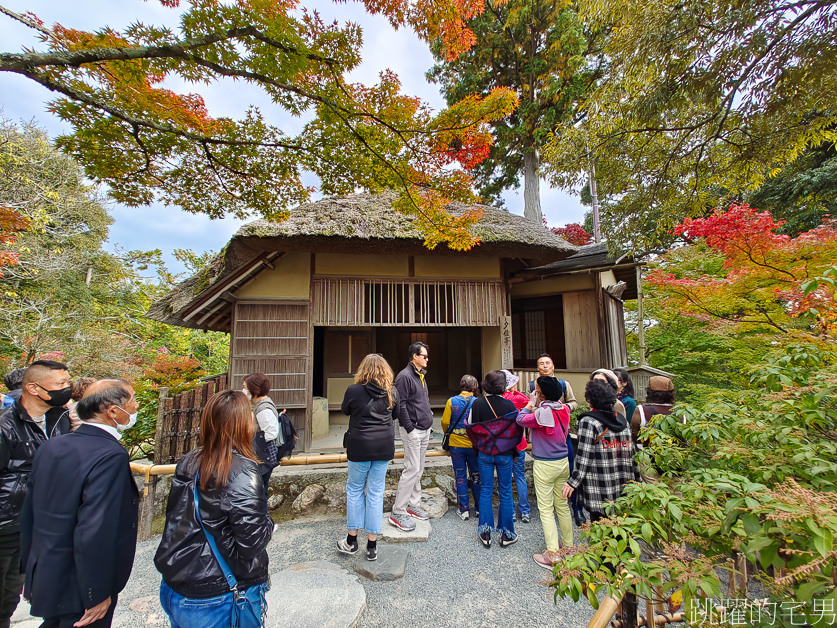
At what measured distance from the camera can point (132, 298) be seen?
571 inches

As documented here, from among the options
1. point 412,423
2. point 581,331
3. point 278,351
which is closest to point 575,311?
point 581,331

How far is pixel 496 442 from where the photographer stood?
3.29 m

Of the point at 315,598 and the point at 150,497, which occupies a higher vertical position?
the point at 150,497

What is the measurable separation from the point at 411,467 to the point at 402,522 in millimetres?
591

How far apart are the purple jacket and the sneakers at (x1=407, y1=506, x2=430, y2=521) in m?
1.69

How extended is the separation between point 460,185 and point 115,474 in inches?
161

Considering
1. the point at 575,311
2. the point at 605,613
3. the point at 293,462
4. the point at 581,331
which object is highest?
the point at 575,311

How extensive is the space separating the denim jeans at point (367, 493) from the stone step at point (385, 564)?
263 millimetres

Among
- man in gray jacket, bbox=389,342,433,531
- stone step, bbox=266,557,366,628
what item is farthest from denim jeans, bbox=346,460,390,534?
man in gray jacket, bbox=389,342,433,531

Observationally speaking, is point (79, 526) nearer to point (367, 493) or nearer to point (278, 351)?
point (367, 493)

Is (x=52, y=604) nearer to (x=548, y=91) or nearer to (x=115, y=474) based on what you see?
(x=115, y=474)

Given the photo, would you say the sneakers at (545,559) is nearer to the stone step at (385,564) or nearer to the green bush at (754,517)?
the stone step at (385,564)

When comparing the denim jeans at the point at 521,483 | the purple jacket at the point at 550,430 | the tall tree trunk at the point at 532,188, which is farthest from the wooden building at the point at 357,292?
the tall tree trunk at the point at 532,188

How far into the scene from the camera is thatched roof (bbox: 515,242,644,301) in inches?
254
